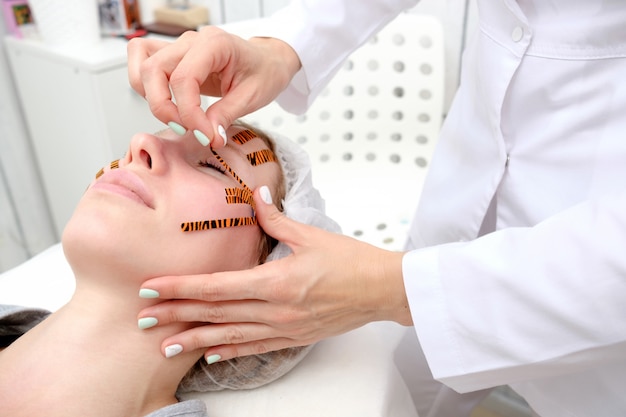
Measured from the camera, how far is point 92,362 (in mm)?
852

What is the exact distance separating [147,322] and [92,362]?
0.38 ft

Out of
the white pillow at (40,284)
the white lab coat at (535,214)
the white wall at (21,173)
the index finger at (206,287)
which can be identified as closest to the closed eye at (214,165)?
the index finger at (206,287)

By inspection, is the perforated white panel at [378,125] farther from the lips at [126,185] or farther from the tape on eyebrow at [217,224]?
the lips at [126,185]

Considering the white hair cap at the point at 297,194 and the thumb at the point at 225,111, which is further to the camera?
the white hair cap at the point at 297,194

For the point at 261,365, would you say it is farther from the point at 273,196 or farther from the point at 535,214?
the point at 535,214

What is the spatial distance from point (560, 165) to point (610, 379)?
35cm

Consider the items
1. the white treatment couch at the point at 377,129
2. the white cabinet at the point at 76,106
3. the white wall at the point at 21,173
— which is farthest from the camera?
the white wall at the point at 21,173

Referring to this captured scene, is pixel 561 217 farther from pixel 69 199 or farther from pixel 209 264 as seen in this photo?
pixel 69 199

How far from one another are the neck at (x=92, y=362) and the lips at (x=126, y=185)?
13 cm

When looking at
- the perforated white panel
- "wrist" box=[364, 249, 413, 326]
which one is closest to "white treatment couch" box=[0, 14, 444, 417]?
the perforated white panel

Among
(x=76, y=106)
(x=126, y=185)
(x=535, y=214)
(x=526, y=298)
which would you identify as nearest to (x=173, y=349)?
(x=126, y=185)

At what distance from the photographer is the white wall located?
216cm

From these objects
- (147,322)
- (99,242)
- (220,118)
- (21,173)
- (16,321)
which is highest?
(220,118)

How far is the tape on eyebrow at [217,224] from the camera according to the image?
858mm
